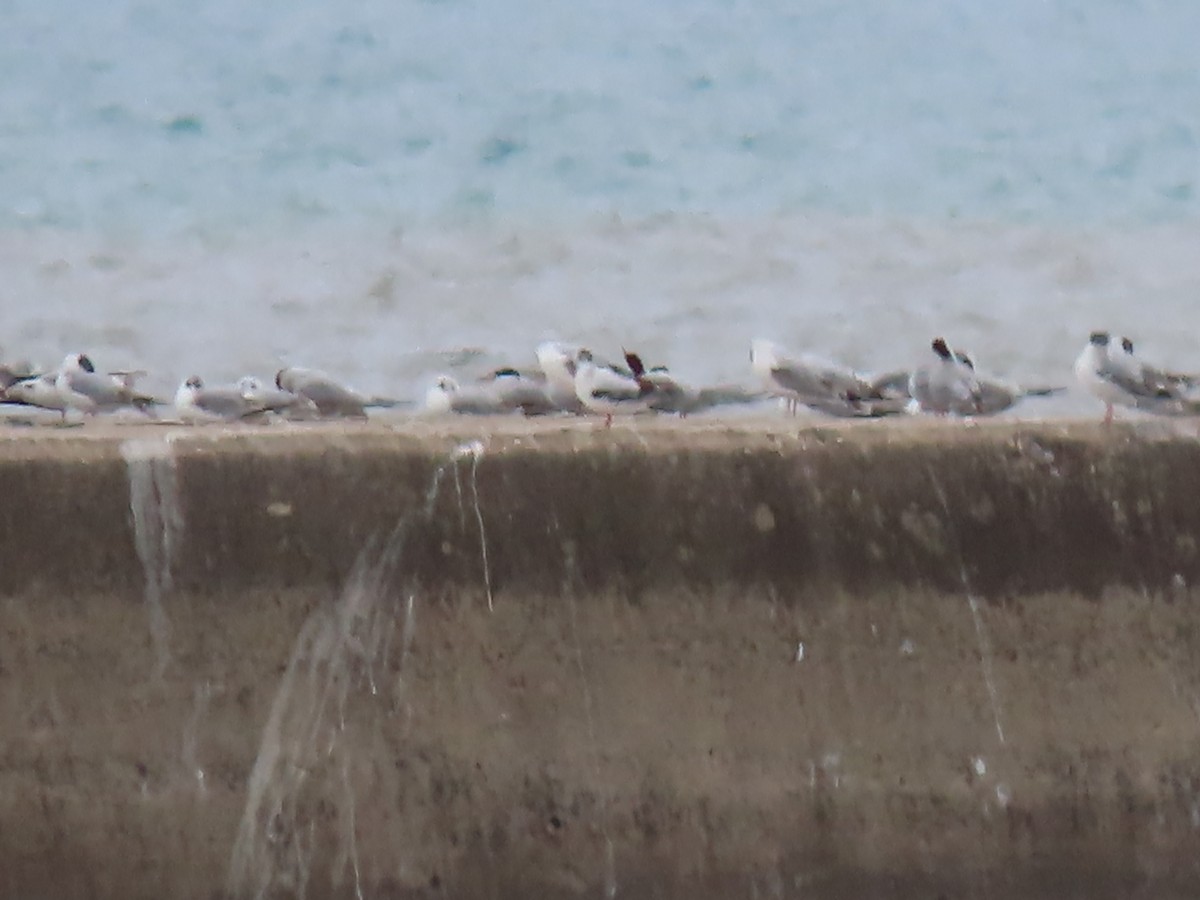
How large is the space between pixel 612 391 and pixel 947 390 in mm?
1240

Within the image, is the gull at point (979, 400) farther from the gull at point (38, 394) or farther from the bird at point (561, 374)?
the gull at point (38, 394)

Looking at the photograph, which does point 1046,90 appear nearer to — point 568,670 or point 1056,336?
point 1056,336

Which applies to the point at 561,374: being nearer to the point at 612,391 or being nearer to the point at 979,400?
the point at 612,391

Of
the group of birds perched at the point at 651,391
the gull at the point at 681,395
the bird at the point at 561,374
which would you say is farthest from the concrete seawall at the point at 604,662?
the bird at the point at 561,374

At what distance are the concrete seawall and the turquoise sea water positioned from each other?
19.7ft

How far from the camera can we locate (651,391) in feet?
17.8

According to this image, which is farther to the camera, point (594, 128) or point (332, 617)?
point (594, 128)

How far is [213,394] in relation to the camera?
600cm

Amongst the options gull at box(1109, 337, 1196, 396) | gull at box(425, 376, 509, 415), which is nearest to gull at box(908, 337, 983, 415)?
gull at box(1109, 337, 1196, 396)

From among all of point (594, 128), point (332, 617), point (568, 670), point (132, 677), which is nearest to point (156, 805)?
point (132, 677)

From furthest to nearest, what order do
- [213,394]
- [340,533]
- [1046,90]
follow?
[1046,90]
[213,394]
[340,533]

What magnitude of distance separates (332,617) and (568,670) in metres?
0.59

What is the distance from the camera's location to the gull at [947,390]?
219 inches

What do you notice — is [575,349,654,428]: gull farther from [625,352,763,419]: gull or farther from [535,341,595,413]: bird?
[535,341,595,413]: bird
